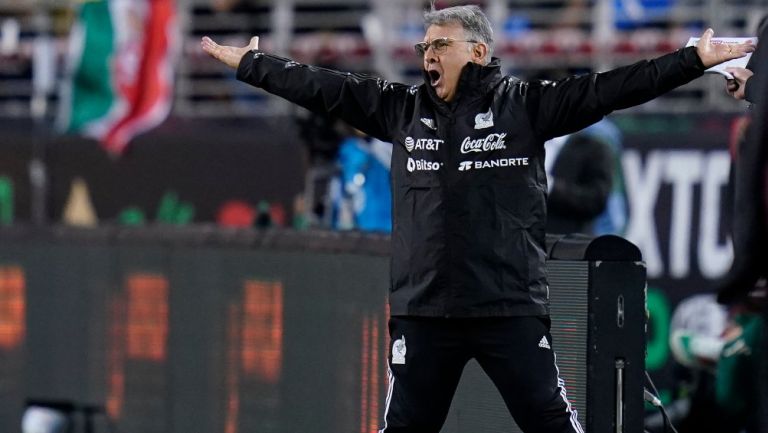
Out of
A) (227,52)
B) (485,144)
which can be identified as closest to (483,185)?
(485,144)

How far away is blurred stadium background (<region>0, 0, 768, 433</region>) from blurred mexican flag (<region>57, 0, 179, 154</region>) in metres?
0.09

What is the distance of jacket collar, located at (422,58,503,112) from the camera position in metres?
5.57

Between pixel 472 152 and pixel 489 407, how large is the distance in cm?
130

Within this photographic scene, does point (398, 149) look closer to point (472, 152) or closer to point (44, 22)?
point (472, 152)

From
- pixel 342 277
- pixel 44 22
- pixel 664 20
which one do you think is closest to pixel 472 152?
pixel 342 277

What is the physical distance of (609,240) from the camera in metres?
6.16

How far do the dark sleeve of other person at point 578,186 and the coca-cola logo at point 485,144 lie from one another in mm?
3505

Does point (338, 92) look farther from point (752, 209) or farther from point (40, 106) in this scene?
point (40, 106)

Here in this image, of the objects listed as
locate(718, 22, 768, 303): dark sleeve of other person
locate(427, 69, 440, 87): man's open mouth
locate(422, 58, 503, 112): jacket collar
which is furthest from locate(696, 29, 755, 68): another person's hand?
locate(718, 22, 768, 303): dark sleeve of other person

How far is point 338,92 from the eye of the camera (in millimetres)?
5895

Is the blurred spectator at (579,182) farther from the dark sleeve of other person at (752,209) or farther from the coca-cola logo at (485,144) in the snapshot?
the dark sleeve of other person at (752,209)

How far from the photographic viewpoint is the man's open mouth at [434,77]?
564 cm

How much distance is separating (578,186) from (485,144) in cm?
363

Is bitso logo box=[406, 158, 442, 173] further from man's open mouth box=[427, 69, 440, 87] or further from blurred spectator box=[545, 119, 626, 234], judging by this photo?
blurred spectator box=[545, 119, 626, 234]
